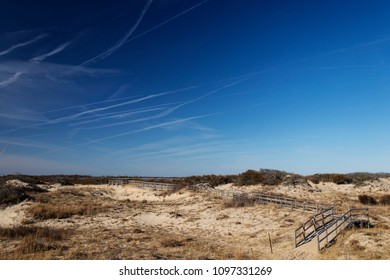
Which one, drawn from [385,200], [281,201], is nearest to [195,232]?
[281,201]

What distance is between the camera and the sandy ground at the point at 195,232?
Result: 15992 mm

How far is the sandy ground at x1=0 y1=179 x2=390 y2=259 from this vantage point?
52.5ft

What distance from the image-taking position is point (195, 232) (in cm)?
Result: 2398

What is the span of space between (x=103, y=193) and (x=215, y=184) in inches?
832

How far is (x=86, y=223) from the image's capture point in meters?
27.1

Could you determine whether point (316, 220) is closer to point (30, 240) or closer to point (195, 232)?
point (195, 232)

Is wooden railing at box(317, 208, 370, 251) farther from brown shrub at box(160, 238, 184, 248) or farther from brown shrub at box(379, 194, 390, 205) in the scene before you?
brown shrub at box(379, 194, 390, 205)

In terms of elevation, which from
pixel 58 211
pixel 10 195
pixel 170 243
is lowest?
pixel 170 243

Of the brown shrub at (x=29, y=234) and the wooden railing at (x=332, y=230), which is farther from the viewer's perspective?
the brown shrub at (x=29, y=234)

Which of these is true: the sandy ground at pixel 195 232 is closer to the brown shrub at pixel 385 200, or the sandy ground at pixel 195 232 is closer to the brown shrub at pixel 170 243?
the brown shrub at pixel 170 243

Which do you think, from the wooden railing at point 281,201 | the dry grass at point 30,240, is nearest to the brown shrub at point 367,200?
the wooden railing at point 281,201

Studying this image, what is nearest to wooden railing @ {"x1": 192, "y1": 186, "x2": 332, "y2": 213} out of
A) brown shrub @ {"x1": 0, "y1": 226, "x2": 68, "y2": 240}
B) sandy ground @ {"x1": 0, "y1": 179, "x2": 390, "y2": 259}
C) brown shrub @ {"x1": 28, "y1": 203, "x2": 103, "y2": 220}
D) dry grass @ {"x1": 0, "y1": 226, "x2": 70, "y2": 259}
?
sandy ground @ {"x1": 0, "y1": 179, "x2": 390, "y2": 259}
